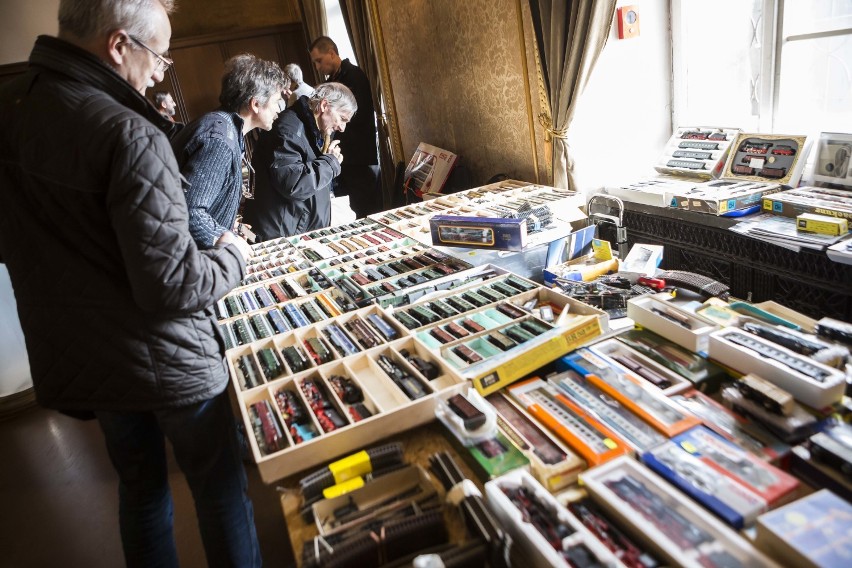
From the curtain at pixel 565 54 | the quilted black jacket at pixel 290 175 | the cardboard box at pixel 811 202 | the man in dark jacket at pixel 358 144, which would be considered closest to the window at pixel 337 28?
the man in dark jacket at pixel 358 144

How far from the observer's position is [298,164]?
282 cm

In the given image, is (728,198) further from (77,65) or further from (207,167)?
(77,65)

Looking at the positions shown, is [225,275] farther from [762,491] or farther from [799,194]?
[799,194]

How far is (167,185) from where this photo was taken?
120cm

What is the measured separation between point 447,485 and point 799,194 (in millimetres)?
1927

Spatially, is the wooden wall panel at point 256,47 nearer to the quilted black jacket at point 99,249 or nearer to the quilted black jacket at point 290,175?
the quilted black jacket at point 290,175

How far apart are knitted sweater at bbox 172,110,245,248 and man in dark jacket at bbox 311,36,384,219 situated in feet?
6.95

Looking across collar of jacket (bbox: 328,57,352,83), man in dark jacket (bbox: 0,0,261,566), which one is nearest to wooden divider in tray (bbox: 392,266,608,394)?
man in dark jacket (bbox: 0,0,261,566)

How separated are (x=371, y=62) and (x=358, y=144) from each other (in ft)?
3.74

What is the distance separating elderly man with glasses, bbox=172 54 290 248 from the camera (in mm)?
2037

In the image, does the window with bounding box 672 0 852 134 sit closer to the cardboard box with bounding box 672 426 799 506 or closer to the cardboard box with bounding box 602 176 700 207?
the cardboard box with bounding box 602 176 700 207

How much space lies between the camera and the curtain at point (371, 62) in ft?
15.8

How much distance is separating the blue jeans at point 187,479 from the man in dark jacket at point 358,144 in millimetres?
2886

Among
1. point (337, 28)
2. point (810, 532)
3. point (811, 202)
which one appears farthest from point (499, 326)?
point (337, 28)
